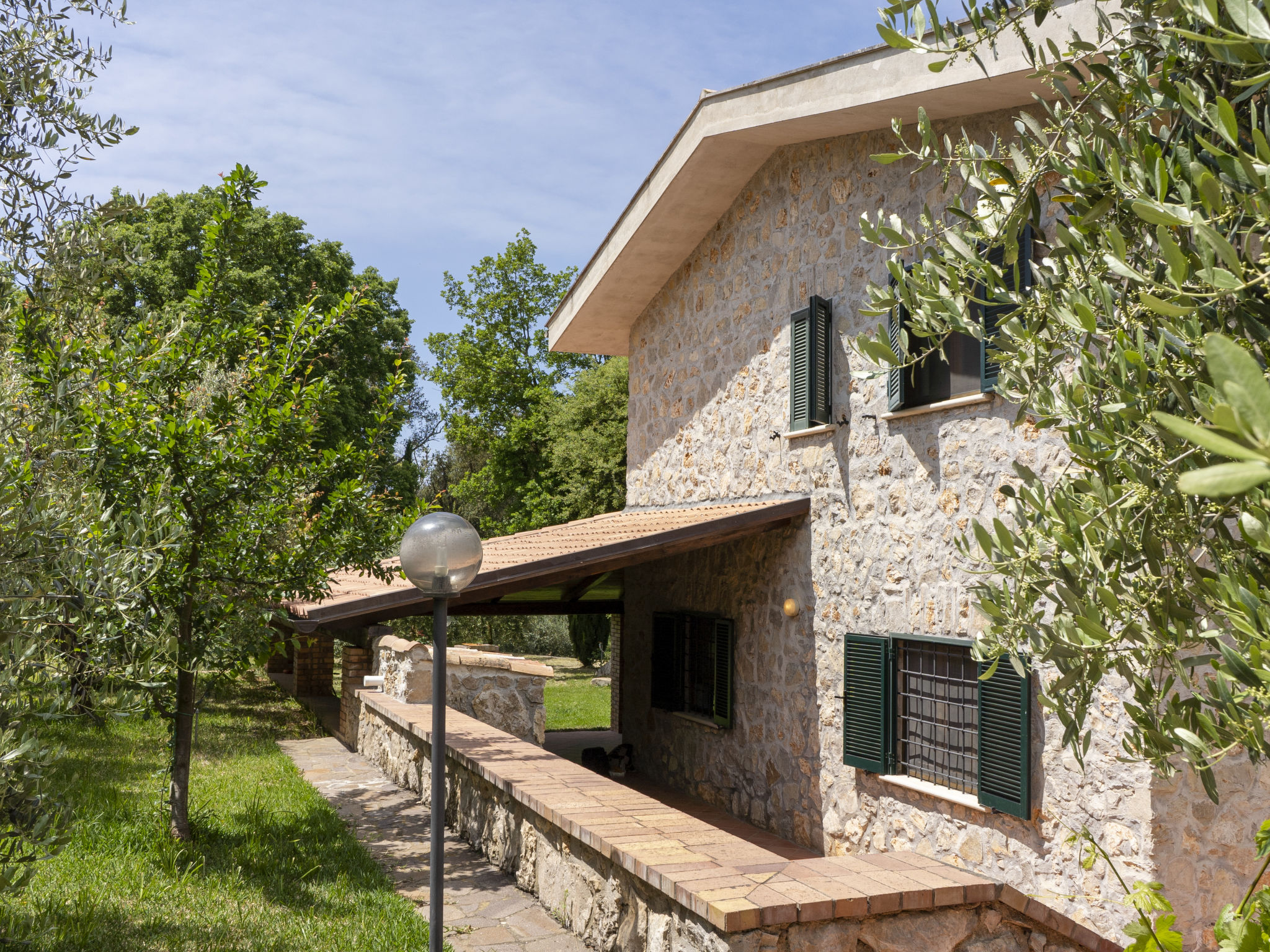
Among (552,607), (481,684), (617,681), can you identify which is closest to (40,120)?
(481,684)

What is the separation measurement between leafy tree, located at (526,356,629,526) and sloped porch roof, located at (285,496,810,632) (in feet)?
31.3

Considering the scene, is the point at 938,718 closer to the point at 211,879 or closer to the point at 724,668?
the point at 724,668

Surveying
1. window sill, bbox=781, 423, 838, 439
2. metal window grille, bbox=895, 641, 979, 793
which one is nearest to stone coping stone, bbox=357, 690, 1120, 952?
metal window grille, bbox=895, 641, 979, 793

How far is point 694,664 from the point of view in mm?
11430

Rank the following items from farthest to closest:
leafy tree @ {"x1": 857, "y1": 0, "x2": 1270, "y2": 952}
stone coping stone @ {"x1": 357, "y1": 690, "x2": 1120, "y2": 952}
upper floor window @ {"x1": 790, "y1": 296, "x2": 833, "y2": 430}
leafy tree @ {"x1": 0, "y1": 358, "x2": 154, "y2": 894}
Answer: upper floor window @ {"x1": 790, "y1": 296, "x2": 833, "y2": 430} < stone coping stone @ {"x1": 357, "y1": 690, "x2": 1120, "y2": 952} < leafy tree @ {"x1": 0, "y1": 358, "x2": 154, "y2": 894} < leafy tree @ {"x1": 857, "y1": 0, "x2": 1270, "y2": 952}

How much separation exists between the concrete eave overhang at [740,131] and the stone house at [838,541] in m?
0.03

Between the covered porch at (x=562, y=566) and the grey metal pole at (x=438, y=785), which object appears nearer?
the grey metal pole at (x=438, y=785)

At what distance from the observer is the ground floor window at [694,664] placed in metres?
10.4

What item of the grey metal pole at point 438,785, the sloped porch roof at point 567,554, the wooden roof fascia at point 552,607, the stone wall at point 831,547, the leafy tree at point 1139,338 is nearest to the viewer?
the leafy tree at point 1139,338

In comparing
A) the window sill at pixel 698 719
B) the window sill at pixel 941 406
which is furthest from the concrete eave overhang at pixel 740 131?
the window sill at pixel 698 719

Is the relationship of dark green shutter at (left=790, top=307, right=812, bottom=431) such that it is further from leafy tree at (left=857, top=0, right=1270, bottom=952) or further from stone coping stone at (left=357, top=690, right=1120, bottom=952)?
leafy tree at (left=857, top=0, right=1270, bottom=952)

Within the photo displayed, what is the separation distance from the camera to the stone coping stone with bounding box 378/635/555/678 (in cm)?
1168

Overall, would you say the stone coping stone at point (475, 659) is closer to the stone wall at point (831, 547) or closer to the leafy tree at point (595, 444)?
the stone wall at point (831, 547)

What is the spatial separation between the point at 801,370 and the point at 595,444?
1202cm
